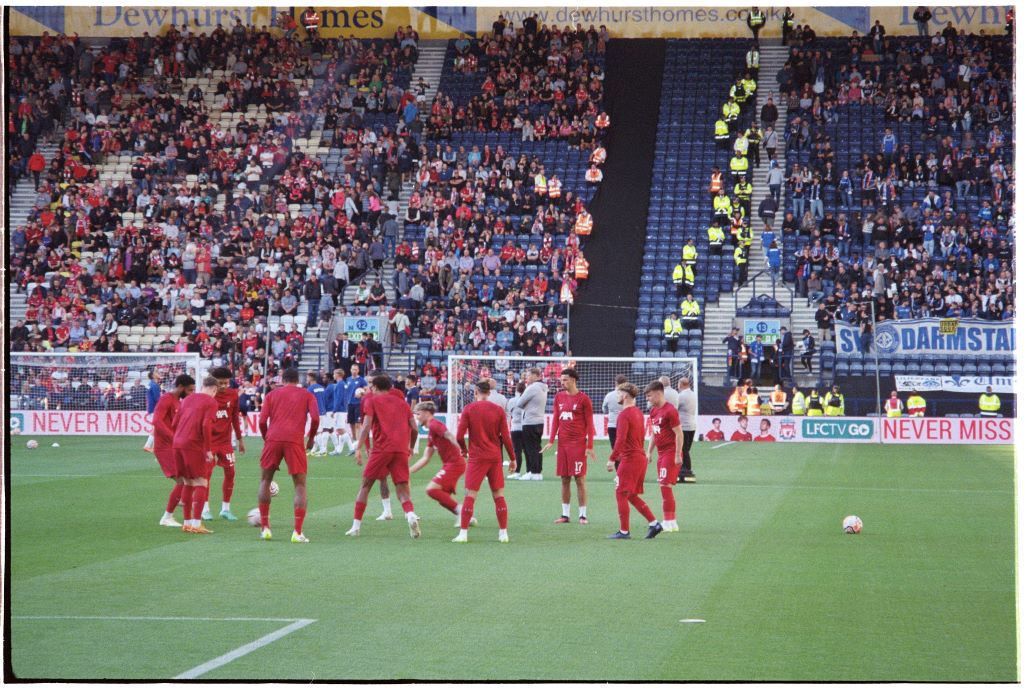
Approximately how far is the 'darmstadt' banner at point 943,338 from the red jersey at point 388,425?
22776 millimetres

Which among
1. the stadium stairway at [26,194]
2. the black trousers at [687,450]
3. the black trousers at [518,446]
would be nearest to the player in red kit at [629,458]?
the black trousers at [687,450]

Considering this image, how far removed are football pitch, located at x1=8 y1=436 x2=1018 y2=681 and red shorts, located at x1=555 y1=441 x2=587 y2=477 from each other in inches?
27.9

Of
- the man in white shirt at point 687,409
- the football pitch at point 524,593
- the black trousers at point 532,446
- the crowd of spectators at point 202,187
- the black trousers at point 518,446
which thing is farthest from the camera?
the crowd of spectators at point 202,187

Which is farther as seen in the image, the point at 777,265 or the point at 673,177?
the point at 673,177

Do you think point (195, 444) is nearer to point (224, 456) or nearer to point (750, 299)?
point (224, 456)

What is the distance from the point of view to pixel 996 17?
46.1 meters

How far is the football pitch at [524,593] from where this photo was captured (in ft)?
27.7

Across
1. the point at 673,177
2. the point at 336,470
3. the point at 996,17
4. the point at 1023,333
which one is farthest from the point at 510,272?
the point at 1023,333

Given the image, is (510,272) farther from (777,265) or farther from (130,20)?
(130,20)

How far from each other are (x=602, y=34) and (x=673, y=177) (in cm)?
764

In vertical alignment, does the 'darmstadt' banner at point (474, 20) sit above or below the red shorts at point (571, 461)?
above

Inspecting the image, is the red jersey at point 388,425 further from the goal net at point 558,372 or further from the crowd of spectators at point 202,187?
the crowd of spectators at point 202,187

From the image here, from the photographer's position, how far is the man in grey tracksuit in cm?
2177

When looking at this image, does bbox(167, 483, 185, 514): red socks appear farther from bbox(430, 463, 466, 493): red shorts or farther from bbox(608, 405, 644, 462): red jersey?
bbox(608, 405, 644, 462): red jersey
